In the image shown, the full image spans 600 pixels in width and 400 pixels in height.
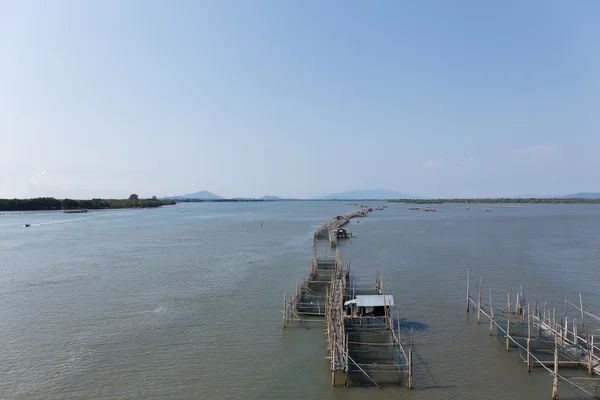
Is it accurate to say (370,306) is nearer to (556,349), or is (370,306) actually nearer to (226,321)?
(556,349)

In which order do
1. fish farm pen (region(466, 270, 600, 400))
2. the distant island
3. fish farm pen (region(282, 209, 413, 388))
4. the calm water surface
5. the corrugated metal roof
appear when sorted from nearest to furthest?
fish farm pen (region(466, 270, 600, 400)), fish farm pen (region(282, 209, 413, 388)), the calm water surface, the corrugated metal roof, the distant island

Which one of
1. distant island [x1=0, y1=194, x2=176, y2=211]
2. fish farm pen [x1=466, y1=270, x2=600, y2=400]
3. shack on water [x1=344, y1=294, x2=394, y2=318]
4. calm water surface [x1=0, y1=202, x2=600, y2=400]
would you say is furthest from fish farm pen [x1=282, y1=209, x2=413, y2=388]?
distant island [x1=0, y1=194, x2=176, y2=211]

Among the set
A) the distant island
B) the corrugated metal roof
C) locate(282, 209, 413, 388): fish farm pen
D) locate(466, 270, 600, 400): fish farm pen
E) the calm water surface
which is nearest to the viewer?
locate(466, 270, 600, 400): fish farm pen

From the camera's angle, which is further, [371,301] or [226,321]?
[226,321]

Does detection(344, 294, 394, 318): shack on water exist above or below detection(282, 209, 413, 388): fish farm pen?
above

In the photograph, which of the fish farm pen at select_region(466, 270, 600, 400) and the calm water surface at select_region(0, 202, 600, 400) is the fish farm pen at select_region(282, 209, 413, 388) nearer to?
the calm water surface at select_region(0, 202, 600, 400)

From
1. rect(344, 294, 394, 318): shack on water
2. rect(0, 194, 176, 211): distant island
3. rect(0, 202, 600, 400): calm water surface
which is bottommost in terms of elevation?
rect(0, 202, 600, 400): calm water surface

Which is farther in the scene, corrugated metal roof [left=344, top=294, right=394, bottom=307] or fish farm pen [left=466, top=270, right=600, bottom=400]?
corrugated metal roof [left=344, top=294, right=394, bottom=307]

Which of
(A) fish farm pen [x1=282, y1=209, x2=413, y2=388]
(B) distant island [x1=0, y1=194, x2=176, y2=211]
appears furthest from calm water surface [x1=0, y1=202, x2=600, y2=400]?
(B) distant island [x1=0, y1=194, x2=176, y2=211]

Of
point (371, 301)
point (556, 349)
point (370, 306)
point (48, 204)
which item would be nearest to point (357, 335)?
point (370, 306)

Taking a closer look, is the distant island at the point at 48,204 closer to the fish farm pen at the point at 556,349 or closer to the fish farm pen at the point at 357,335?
the fish farm pen at the point at 357,335
